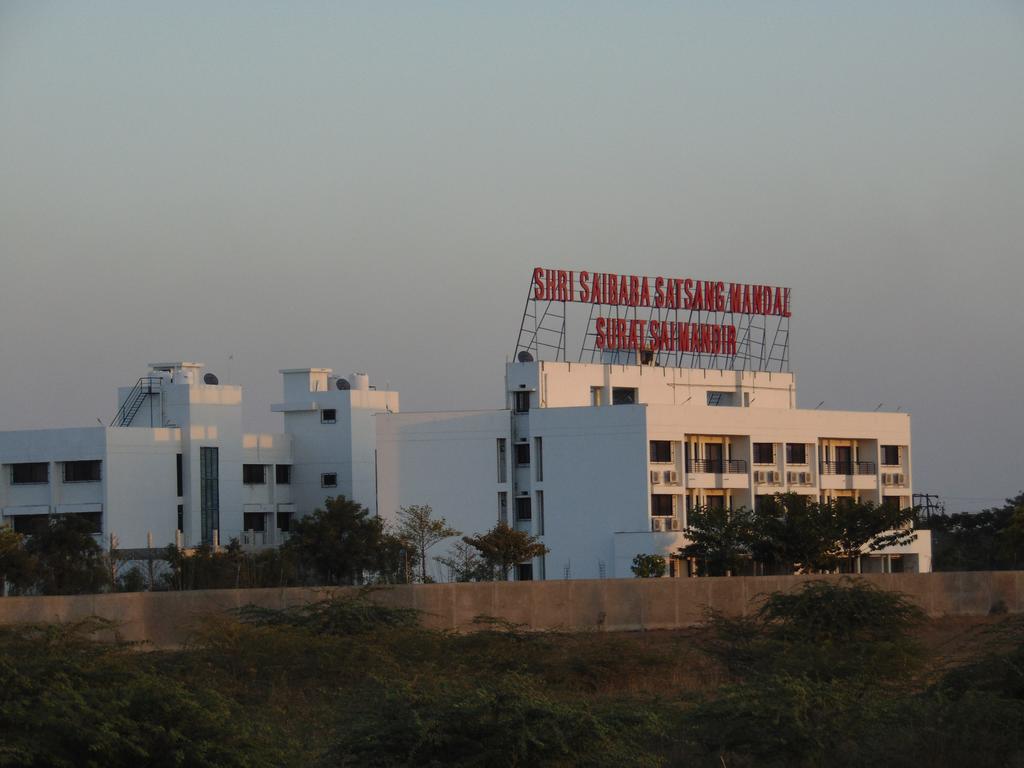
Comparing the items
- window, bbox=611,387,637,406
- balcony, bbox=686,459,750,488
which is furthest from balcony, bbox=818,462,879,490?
window, bbox=611,387,637,406

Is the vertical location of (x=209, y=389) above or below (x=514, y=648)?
above

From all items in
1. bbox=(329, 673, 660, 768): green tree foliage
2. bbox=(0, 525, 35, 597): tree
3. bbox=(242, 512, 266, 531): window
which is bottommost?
bbox=(329, 673, 660, 768): green tree foliage

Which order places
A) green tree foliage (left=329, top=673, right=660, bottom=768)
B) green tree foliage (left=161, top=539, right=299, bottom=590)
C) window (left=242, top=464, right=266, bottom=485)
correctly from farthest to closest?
1. window (left=242, top=464, right=266, bottom=485)
2. green tree foliage (left=161, top=539, right=299, bottom=590)
3. green tree foliage (left=329, top=673, right=660, bottom=768)

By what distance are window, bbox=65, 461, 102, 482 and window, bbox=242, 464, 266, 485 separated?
30.6ft

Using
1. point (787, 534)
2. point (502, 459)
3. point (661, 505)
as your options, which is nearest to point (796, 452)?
point (661, 505)

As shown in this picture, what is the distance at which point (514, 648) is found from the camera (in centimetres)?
3356

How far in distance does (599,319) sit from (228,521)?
2144 cm

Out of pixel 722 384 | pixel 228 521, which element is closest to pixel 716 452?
pixel 722 384

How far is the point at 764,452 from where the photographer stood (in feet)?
273

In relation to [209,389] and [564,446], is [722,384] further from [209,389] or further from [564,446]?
[209,389]

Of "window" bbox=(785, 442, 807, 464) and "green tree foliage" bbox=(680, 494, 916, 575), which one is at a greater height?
"window" bbox=(785, 442, 807, 464)

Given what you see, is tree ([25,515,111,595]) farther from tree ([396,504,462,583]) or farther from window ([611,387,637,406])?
window ([611,387,637,406])

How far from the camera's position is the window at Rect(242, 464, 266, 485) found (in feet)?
291

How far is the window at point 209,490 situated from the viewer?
84.7m
